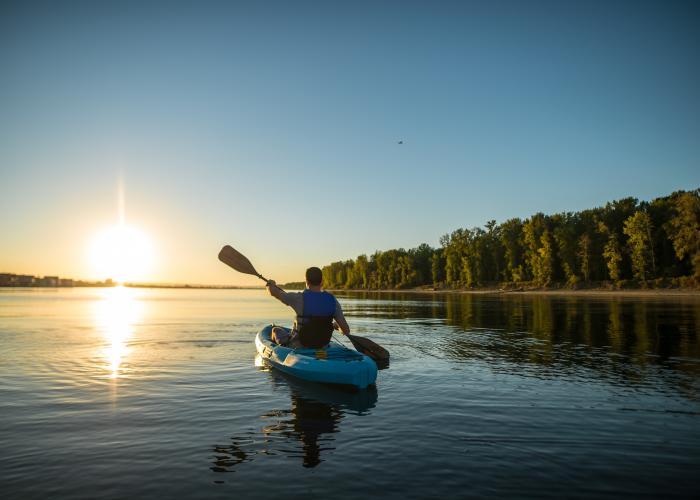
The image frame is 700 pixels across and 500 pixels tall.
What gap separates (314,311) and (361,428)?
15.1 ft

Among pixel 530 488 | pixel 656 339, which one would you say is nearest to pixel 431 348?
pixel 656 339

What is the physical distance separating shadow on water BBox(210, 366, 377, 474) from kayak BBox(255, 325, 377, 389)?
388 mm

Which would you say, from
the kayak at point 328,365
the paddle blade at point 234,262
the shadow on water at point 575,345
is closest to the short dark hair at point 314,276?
the kayak at point 328,365

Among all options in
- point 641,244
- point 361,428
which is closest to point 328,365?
point 361,428

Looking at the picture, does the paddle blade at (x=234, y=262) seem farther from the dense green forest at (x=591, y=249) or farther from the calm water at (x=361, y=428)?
the dense green forest at (x=591, y=249)

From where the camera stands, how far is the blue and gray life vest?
1313 centimetres

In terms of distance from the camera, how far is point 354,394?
12.0 metres

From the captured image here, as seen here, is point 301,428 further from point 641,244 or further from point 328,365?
point 641,244

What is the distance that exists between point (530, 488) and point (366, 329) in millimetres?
24044

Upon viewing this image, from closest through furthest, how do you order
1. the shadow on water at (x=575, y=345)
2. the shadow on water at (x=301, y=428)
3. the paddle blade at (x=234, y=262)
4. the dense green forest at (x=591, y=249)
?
1. the shadow on water at (x=301, y=428)
2. the shadow on water at (x=575, y=345)
3. the paddle blade at (x=234, y=262)
4. the dense green forest at (x=591, y=249)

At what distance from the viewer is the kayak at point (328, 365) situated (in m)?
11.7

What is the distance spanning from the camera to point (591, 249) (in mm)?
92062

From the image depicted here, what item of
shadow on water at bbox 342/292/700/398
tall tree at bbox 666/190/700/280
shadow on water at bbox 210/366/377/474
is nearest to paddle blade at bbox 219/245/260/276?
shadow on water at bbox 210/366/377/474

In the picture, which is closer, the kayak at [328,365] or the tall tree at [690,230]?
the kayak at [328,365]
